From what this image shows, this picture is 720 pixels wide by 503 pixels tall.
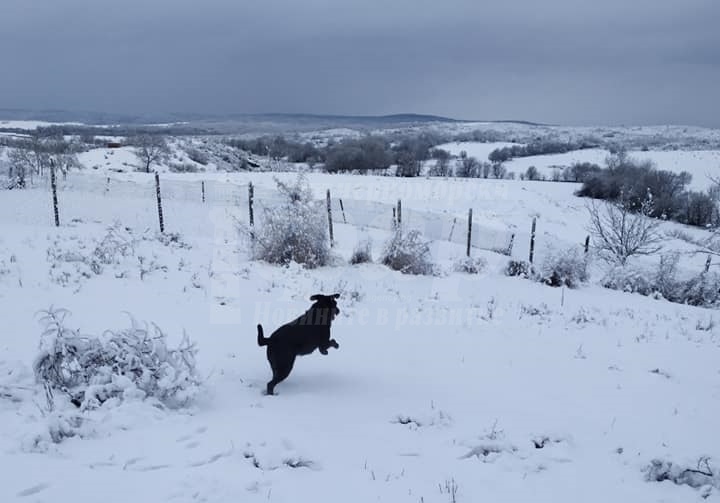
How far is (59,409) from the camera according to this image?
4.13 m

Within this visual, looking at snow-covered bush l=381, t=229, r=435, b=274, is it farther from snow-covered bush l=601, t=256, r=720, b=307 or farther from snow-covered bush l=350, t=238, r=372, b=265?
snow-covered bush l=601, t=256, r=720, b=307

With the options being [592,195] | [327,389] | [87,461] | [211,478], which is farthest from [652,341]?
[592,195]

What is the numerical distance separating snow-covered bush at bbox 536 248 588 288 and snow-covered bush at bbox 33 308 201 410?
10.6 m

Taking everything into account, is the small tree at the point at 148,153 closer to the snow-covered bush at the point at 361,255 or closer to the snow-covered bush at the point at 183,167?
the snow-covered bush at the point at 183,167

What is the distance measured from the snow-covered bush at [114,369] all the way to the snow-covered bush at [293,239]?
691 cm

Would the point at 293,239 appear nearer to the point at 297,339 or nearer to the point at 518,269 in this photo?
the point at 518,269

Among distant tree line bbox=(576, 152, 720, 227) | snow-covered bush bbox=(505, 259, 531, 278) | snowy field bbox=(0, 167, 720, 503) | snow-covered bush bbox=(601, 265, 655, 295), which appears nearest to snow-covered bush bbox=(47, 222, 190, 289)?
snowy field bbox=(0, 167, 720, 503)

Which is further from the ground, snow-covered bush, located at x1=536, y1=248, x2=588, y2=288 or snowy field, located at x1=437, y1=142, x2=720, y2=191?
snowy field, located at x1=437, y1=142, x2=720, y2=191

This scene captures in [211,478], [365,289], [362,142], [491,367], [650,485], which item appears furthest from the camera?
[362,142]

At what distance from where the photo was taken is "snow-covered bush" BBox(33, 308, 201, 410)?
4.41m

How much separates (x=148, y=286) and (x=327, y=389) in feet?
15.2

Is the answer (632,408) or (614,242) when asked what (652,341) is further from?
(614,242)

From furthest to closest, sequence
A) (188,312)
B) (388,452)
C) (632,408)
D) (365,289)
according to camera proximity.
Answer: (365,289) → (188,312) → (632,408) → (388,452)

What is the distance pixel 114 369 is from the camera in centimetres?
458
